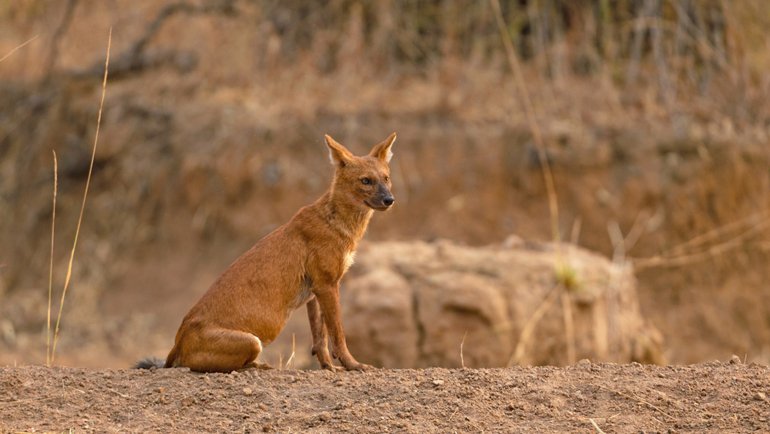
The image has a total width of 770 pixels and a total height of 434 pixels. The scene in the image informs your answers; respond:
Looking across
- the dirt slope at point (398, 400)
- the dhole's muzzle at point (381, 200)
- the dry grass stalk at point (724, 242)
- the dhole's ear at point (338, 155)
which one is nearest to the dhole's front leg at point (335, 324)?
the dirt slope at point (398, 400)

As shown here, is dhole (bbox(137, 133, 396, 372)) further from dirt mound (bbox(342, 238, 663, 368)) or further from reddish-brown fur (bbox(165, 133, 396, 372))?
dirt mound (bbox(342, 238, 663, 368))

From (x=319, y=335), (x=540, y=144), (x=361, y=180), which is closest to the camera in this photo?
(x=319, y=335)

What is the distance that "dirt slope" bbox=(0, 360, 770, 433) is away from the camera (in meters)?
5.44

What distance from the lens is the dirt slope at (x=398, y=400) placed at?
5441mm

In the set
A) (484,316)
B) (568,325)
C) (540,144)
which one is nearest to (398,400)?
(568,325)

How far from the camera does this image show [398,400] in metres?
5.74

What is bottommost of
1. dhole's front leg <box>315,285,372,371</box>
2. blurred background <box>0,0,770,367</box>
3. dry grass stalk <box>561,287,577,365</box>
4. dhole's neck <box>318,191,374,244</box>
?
dhole's front leg <box>315,285,372,371</box>

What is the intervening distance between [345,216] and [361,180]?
0.90 feet

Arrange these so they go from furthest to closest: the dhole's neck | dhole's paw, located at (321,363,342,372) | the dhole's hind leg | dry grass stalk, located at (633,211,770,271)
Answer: dry grass stalk, located at (633,211,770,271), the dhole's neck, dhole's paw, located at (321,363,342,372), the dhole's hind leg

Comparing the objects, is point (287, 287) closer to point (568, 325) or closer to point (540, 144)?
point (568, 325)

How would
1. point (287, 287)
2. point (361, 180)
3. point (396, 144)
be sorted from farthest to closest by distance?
point (396, 144), point (361, 180), point (287, 287)

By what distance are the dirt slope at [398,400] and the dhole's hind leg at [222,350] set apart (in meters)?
0.12

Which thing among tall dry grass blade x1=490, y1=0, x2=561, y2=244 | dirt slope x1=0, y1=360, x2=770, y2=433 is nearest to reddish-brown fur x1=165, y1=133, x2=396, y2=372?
dirt slope x1=0, y1=360, x2=770, y2=433

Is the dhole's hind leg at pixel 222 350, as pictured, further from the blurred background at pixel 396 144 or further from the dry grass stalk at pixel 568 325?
the blurred background at pixel 396 144
